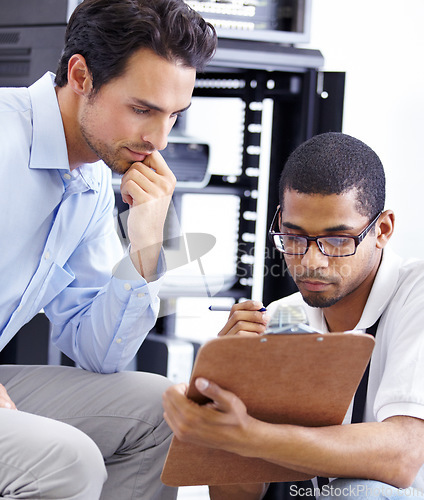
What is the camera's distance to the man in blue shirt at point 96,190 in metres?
1.38

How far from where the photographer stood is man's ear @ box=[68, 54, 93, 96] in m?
1.44

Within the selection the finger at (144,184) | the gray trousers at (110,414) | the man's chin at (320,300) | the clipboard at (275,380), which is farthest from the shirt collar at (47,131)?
the clipboard at (275,380)

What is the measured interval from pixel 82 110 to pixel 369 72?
1.33 m

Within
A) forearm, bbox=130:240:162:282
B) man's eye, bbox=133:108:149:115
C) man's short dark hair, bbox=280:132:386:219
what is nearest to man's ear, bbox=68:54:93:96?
man's eye, bbox=133:108:149:115

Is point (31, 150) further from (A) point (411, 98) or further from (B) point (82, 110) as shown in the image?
(A) point (411, 98)

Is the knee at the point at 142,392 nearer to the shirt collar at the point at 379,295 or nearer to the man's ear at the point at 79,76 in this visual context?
the shirt collar at the point at 379,295

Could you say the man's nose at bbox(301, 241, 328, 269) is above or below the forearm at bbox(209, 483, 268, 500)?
above

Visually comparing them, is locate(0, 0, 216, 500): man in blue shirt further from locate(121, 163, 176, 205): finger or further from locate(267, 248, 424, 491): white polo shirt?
locate(267, 248, 424, 491): white polo shirt

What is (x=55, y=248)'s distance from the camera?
1.45 m

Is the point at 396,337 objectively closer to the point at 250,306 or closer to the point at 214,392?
the point at 250,306

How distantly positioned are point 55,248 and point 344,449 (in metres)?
0.73

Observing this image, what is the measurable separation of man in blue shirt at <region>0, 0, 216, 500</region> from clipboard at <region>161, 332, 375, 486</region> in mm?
341

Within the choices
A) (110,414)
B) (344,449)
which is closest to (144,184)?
(110,414)

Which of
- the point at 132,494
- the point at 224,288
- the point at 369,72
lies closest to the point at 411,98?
the point at 369,72
